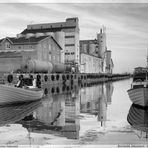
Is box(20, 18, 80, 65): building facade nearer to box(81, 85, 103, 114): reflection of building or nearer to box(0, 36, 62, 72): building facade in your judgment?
box(0, 36, 62, 72): building facade

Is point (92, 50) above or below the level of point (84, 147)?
above

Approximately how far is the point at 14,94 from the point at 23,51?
32375 mm

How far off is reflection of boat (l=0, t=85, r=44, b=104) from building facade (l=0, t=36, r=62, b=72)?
84.7 feet

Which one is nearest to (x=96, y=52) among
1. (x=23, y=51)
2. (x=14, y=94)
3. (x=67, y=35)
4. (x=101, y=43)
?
(x=101, y=43)

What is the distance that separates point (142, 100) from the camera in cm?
1888

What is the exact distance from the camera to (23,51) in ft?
170

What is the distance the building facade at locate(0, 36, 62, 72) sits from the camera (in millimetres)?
50969

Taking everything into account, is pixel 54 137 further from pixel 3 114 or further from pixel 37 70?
pixel 37 70

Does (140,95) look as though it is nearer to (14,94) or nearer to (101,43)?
(14,94)

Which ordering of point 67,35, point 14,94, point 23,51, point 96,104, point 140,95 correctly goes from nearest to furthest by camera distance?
1. point 140,95
2. point 14,94
3. point 96,104
4. point 23,51
5. point 67,35

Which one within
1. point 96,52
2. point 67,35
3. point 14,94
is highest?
point 67,35

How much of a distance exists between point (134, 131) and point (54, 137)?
331 centimetres

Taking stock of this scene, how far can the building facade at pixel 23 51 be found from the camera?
5097 centimetres

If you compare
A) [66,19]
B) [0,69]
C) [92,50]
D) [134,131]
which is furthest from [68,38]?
[134,131]
